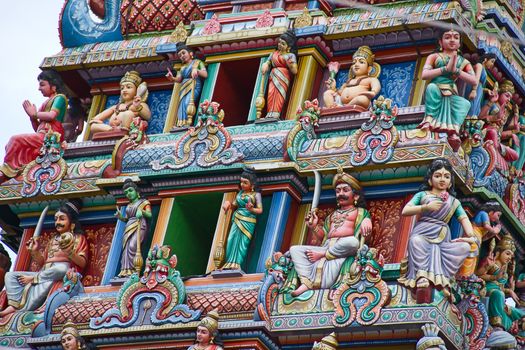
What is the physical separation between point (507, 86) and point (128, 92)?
6.59 metres

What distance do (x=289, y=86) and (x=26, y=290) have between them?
18.2ft

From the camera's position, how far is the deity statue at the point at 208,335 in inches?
1146

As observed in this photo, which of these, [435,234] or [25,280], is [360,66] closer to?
[435,234]

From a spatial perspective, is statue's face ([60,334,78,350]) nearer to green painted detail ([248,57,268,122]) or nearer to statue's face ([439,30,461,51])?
green painted detail ([248,57,268,122])

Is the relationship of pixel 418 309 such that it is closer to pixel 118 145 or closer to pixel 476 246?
pixel 476 246

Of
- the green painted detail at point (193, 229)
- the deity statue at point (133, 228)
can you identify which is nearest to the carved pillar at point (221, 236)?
the green painted detail at point (193, 229)

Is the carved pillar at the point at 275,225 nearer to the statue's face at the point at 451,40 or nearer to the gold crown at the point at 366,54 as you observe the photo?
the gold crown at the point at 366,54

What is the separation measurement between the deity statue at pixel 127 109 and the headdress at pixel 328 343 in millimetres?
6493

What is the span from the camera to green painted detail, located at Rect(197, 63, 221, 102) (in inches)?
1297

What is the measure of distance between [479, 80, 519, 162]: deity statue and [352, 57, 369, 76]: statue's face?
6.74 ft

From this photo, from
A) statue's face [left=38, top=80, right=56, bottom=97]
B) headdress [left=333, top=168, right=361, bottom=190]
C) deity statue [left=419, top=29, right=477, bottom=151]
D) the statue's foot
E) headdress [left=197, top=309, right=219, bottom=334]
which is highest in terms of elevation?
statue's face [left=38, top=80, right=56, bottom=97]

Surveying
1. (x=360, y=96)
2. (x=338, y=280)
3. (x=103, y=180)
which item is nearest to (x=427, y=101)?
(x=360, y=96)

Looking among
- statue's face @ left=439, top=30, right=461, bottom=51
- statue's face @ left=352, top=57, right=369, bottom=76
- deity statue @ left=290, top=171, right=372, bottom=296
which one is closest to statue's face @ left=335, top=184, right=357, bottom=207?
deity statue @ left=290, top=171, right=372, bottom=296

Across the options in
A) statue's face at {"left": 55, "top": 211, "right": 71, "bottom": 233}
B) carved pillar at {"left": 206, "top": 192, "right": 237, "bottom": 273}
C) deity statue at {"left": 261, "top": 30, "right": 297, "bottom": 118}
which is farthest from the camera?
statue's face at {"left": 55, "top": 211, "right": 71, "bottom": 233}
